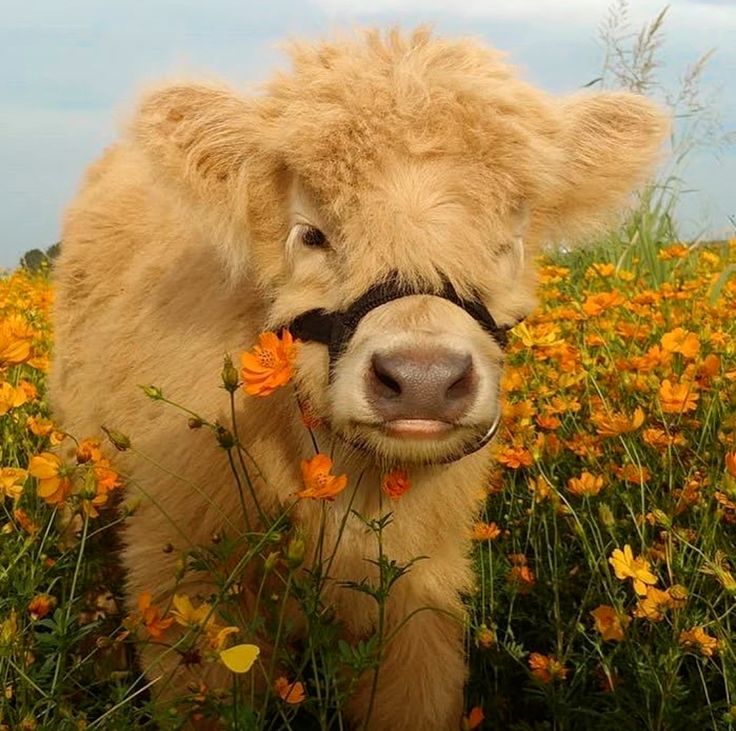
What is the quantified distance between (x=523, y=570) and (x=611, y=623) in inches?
23.0

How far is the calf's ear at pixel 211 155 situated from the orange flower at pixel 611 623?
1.20 metres

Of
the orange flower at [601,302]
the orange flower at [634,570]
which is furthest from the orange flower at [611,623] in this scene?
the orange flower at [601,302]

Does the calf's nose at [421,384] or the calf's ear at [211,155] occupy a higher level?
the calf's ear at [211,155]

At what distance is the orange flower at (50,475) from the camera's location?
1.76 metres

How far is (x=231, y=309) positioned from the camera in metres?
2.63

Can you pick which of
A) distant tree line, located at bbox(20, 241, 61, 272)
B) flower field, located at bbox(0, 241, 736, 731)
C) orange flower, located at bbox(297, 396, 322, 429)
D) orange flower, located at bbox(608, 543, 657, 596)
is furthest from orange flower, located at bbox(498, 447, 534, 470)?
distant tree line, located at bbox(20, 241, 61, 272)

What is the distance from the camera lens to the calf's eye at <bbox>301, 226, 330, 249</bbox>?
2.37 m

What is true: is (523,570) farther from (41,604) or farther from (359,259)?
(41,604)

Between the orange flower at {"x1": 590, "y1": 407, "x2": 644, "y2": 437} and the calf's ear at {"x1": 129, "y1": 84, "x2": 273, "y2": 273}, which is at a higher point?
the calf's ear at {"x1": 129, "y1": 84, "x2": 273, "y2": 273}

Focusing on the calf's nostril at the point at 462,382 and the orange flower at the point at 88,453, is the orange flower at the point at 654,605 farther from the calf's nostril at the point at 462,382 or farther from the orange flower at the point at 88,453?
the orange flower at the point at 88,453

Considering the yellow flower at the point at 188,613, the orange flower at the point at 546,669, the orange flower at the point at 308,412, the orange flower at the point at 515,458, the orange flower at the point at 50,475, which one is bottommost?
the orange flower at the point at 546,669

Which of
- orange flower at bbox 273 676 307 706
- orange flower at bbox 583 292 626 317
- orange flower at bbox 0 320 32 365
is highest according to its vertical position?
orange flower at bbox 0 320 32 365

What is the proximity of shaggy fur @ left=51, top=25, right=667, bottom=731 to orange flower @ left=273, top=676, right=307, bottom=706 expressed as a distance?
13.0 inches

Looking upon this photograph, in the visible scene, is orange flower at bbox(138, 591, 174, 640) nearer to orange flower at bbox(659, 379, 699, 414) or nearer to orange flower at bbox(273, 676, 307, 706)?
orange flower at bbox(273, 676, 307, 706)
